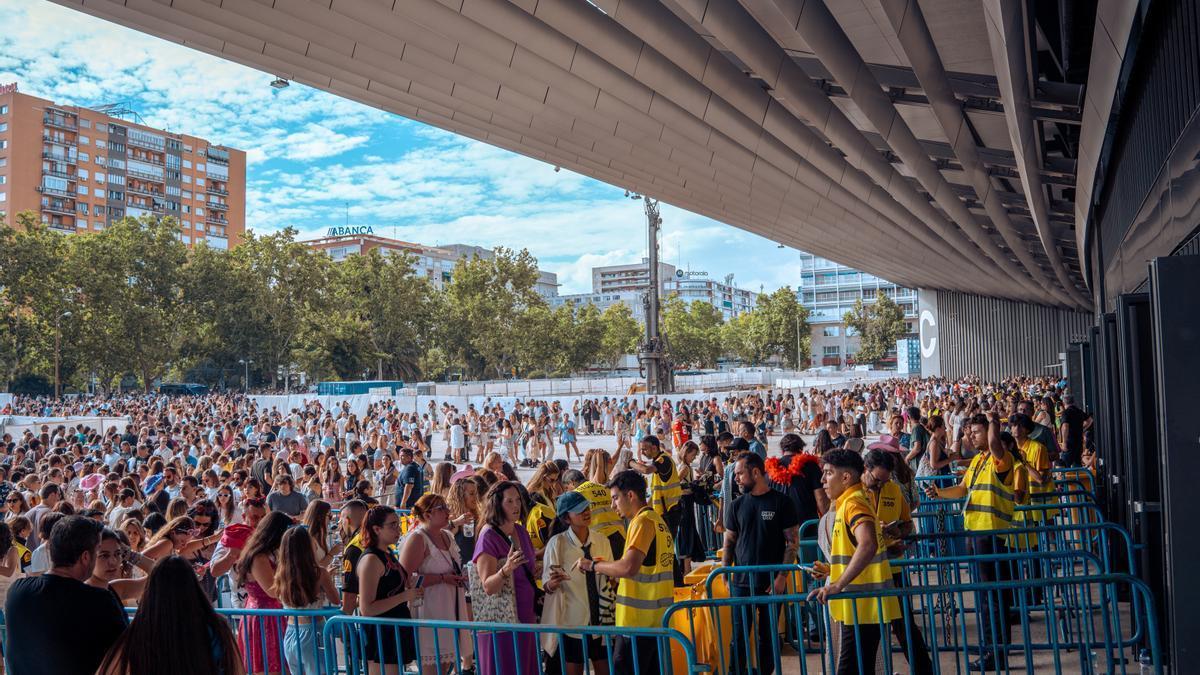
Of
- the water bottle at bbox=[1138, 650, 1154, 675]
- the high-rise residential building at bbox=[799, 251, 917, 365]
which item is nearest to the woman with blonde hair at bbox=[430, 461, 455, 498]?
the water bottle at bbox=[1138, 650, 1154, 675]

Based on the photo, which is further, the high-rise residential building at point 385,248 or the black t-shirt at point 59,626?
the high-rise residential building at point 385,248

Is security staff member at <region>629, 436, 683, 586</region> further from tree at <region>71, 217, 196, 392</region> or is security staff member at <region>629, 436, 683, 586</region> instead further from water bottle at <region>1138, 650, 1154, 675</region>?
tree at <region>71, 217, 196, 392</region>

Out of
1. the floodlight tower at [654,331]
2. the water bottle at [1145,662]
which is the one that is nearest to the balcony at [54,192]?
the floodlight tower at [654,331]

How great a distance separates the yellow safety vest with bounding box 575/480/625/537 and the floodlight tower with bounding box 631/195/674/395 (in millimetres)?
35568

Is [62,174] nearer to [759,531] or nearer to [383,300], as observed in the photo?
[383,300]

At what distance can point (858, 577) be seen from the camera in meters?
5.07

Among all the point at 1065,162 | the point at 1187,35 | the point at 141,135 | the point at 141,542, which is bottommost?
the point at 141,542

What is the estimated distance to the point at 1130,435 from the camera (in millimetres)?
6426

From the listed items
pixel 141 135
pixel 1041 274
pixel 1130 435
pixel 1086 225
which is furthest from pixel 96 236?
pixel 1130 435

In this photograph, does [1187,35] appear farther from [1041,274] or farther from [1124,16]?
[1041,274]

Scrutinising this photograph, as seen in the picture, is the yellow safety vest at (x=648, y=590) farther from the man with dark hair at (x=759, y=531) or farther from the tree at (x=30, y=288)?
the tree at (x=30, y=288)

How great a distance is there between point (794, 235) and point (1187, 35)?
22424 millimetres

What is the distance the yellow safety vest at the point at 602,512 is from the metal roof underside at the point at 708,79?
178 inches

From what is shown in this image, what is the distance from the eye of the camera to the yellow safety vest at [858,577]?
4.95 meters
